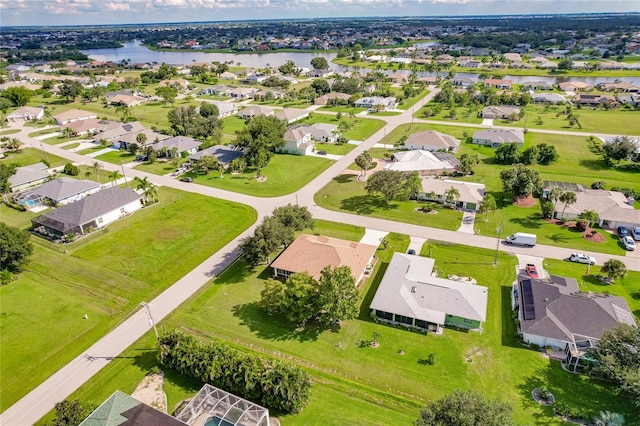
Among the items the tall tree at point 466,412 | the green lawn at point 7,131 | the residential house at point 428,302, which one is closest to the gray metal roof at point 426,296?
the residential house at point 428,302

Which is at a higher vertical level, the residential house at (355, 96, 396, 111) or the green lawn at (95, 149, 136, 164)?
the residential house at (355, 96, 396, 111)

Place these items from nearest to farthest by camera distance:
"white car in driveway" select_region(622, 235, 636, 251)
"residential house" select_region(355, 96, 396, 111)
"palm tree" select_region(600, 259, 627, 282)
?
"palm tree" select_region(600, 259, 627, 282) → "white car in driveway" select_region(622, 235, 636, 251) → "residential house" select_region(355, 96, 396, 111)

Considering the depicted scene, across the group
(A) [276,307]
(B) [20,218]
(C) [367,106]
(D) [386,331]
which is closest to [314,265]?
(A) [276,307]

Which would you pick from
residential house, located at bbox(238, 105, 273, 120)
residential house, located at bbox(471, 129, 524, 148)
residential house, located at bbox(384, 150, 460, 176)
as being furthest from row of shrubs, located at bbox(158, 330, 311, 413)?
residential house, located at bbox(238, 105, 273, 120)

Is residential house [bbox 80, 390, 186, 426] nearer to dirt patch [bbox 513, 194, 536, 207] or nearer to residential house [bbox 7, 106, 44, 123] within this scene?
dirt patch [bbox 513, 194, 536, 207]

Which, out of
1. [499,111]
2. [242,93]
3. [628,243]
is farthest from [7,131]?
[628,243]

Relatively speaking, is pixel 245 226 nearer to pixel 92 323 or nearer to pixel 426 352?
pixel 92 323

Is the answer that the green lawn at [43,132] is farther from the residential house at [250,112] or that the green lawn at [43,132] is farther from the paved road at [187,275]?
the residential house at [250,112]

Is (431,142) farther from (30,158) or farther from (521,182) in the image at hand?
(30,158)
